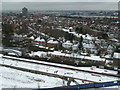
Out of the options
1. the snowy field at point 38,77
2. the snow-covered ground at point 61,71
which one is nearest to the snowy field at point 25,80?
the snowy field at point 38,77

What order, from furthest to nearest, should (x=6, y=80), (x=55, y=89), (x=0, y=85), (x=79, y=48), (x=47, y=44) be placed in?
1. (x=47, y=44)
2. (x=79, y=48)
3. (x=6, y=80)
4. (x=0, y=85)
5. (x=55, y=89)

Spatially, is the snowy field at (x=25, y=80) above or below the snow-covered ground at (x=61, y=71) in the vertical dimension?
below

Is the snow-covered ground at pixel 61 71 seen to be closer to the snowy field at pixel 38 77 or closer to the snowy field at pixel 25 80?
the snowy field at pixel 38 77

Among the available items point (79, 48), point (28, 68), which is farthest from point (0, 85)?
point (79, 48)

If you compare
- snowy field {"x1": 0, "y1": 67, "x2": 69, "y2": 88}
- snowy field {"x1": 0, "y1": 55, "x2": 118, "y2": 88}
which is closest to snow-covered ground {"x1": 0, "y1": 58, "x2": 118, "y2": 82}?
snowy field {"x1": 0, "y1": 55, "x2": 118, "y2": 88}

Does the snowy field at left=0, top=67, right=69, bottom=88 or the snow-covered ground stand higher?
the snow-covered ground

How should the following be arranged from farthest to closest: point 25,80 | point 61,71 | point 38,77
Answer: point 61,71 < point 38,77 < point 25,80

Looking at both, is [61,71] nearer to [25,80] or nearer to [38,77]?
[38,77]

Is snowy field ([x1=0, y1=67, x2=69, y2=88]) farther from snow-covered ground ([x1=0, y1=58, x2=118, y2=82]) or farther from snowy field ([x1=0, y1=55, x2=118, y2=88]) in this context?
snow-covered ground ([x1=0, y1=58, x2=118, y2=82])

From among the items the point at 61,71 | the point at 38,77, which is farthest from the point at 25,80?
the point at 61,71

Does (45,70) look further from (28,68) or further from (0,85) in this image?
(0,85)

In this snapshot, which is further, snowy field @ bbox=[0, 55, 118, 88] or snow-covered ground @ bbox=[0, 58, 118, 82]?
snow-covered ground @ bbox=[0, 58, 118, 82]
